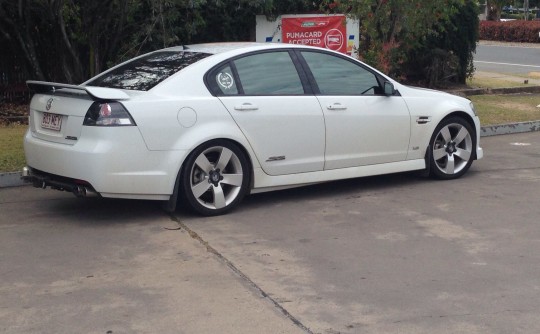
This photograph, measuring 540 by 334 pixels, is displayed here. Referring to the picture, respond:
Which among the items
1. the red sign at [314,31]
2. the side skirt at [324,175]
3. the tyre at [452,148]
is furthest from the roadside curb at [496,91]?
the side skirt at [324,175]

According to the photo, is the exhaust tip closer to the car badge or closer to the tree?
the car badge

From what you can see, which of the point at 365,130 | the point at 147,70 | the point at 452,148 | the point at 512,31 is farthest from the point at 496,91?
the point at 512,31

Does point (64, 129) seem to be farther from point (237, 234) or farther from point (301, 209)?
point (301, 209)

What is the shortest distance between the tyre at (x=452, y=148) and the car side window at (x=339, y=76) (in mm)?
960

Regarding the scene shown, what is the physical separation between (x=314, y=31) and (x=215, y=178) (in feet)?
27.5

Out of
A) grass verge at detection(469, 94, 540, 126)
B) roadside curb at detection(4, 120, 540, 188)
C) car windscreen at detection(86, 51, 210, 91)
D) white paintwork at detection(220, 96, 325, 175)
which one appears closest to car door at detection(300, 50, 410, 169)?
white paintwork at detection(220, 96, 325, 175)

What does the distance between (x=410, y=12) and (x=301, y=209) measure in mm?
6895

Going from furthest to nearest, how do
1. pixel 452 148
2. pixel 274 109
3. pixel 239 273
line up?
1. pixel 452 148
2. pixel 274 109
3. pixel 239 273

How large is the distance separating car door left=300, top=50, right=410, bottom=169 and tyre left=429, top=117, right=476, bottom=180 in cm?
49

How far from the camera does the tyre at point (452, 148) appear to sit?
9.14m

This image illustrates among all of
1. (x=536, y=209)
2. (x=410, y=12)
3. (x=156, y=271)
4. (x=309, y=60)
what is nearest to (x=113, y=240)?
(x=156, y=271)

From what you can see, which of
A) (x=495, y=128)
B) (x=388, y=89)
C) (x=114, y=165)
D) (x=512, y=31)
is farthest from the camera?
(x=512, y=31)

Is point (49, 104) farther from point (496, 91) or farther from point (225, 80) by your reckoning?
point (496, 91)

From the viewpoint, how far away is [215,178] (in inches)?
300
